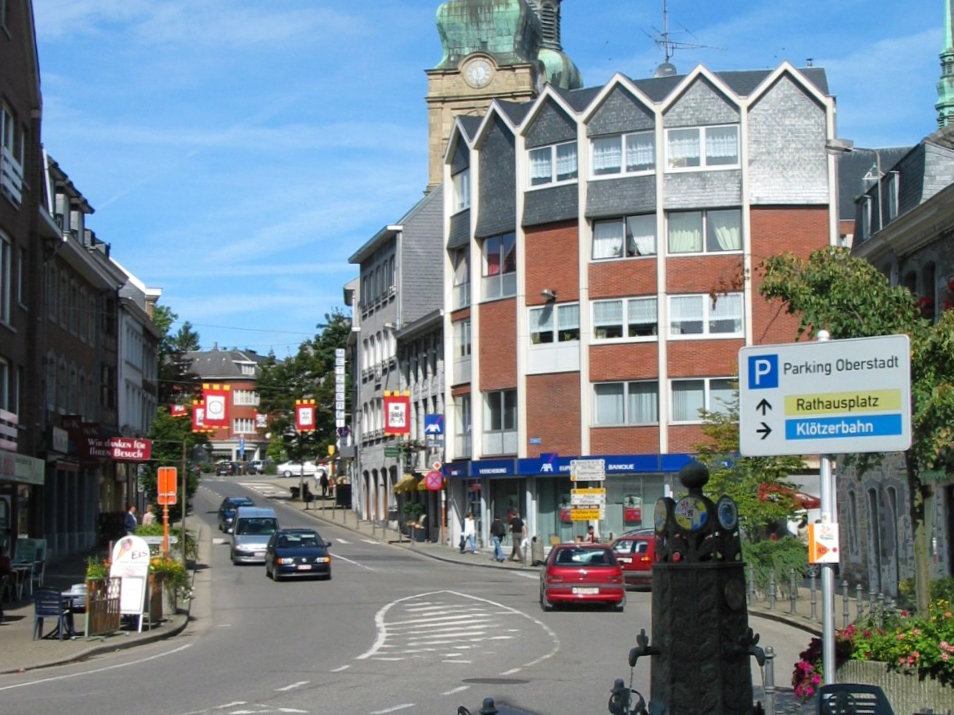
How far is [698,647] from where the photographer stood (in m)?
9.82

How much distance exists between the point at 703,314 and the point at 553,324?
→ 18.2ft

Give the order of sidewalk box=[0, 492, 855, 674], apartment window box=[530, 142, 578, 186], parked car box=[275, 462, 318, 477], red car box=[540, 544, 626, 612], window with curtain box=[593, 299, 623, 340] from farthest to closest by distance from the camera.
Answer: parked car box=[275, 462, 318, 477] < apartment window box=[530, 142, 578, 186] < window with curtain box=[593, 299, 623, 340] < red car box=[540, 544, 626, 612] < sidewalk box=[0, 492, 855, 674]

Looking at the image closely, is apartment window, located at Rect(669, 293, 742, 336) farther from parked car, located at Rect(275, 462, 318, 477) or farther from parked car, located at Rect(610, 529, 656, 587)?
parked car, located at Rect(275, 462, 318, 477)

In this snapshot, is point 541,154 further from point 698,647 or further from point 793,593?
point 698,647

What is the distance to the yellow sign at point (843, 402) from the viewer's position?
11047 millimetres

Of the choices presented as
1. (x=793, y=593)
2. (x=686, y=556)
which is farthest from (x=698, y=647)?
(x=793, y=593)

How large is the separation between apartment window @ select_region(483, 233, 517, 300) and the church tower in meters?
34.2

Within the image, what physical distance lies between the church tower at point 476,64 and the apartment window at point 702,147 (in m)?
38.8

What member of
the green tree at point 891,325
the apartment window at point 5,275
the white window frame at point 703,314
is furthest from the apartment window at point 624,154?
the green tree at point 891,325

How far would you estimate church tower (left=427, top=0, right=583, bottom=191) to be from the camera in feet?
291

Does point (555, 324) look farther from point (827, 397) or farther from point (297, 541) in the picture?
point (827, 397)

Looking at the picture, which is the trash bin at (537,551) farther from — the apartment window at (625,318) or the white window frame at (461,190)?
Result: the white window frame at (461,190)

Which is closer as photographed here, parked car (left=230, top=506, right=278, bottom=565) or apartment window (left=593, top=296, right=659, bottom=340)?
parked car (left=230, top=506, right=278, bottom=565)

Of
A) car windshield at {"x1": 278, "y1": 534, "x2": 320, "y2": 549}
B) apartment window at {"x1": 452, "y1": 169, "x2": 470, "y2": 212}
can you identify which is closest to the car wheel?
car windshield at {"x1": 278, "y1": 534, "x2": 320, "y2": 549}
